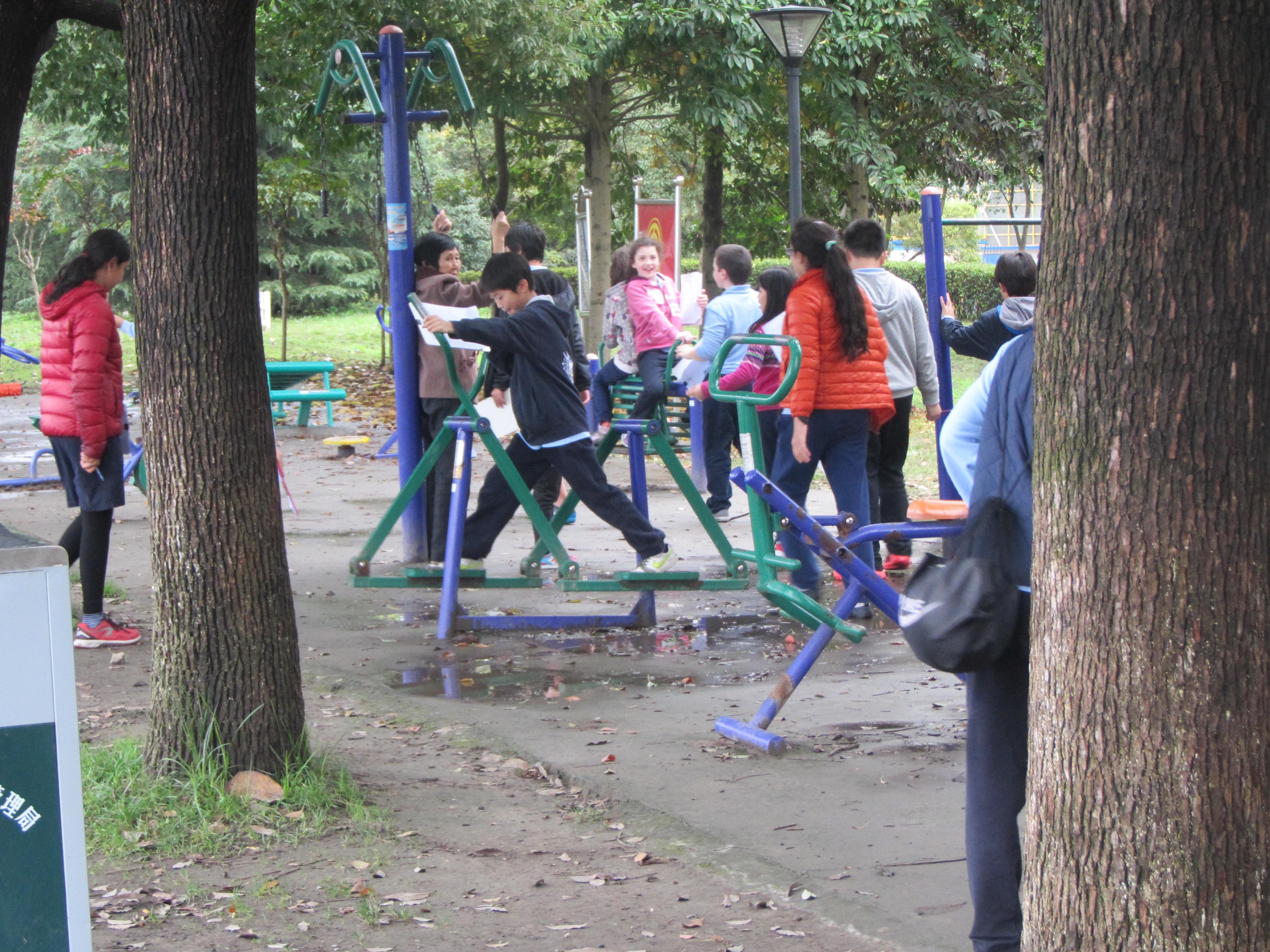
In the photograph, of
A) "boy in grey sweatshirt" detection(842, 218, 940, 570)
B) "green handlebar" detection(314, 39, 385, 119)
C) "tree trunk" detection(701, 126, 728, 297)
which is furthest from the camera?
"tree trunk" detection(701, 126, 728, 297)

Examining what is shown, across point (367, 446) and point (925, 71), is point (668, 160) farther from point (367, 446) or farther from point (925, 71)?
point (367, 446)

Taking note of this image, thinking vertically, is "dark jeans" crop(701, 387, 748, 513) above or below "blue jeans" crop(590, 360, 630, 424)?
below

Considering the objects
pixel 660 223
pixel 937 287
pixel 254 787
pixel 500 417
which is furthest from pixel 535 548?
pixel 660 223

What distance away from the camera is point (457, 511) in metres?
6.31

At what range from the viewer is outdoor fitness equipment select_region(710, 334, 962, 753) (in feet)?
15.2

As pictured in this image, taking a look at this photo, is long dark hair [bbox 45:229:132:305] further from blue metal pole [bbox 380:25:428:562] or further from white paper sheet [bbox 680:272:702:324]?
white paper sheet [bbox 680:272:702:324]

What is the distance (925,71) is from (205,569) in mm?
17265

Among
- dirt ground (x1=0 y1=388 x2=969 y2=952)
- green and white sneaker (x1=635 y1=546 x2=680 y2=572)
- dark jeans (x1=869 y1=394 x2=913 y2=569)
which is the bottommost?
dirt ground (x1=0 y1=388 x2=969 y2=952)

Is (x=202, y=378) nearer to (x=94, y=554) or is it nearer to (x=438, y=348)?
(x=94, y=554)

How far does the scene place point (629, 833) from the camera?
411 centimetres

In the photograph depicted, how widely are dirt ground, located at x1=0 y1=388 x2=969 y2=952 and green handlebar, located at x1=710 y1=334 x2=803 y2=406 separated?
1152 mm

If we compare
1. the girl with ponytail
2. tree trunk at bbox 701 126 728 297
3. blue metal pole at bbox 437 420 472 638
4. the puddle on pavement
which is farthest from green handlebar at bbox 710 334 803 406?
tree trunk at bbox 701 126 728 297

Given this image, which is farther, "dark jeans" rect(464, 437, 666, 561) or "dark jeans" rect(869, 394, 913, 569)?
"dark jeans" rect(869, 394, 913, 569)

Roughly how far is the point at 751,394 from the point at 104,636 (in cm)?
312
